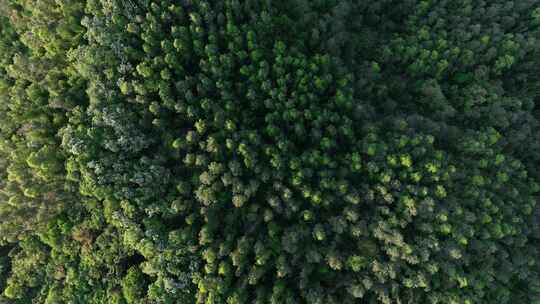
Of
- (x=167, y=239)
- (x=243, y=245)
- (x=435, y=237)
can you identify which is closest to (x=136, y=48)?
(x=167, y=239)

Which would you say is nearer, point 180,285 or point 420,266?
point 180,285

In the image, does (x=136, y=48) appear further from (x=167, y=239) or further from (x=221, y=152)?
(x=167, y=239)

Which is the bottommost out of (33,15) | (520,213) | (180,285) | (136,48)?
(520,213)

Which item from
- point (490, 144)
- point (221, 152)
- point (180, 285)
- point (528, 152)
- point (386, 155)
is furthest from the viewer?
point (528, 152)

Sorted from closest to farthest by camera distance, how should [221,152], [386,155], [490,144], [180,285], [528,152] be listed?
1. [180,285]
2. [221,152]
3. [386,155]
4. [490,144]
5. [528,152]

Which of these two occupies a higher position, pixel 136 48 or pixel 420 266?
pixel 136 48

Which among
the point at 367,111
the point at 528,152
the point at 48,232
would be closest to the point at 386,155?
the point at 367,111
